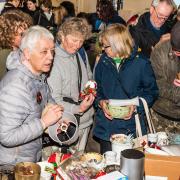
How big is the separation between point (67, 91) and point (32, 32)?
2.85 ft

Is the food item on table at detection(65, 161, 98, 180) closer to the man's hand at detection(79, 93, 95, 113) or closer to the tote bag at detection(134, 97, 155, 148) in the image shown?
the tote bag at detection(134, 97, 155, 148)

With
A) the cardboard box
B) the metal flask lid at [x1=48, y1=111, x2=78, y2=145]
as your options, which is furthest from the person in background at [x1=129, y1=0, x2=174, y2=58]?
the cardboard box

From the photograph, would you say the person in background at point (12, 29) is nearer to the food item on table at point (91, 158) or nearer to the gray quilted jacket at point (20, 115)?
the gray quilted jacket at point (20, 115)

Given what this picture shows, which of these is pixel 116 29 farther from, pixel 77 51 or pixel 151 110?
pixel 151 110

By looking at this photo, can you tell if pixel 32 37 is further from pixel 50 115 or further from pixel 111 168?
pixel 111 168

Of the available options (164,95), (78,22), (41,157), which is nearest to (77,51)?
(78,22)

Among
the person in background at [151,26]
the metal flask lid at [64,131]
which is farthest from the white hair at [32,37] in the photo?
the person in background at [151,26]

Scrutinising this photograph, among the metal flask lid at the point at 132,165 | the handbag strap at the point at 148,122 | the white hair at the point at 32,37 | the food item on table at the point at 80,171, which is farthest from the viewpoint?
the handbag strap at the point at 148,122

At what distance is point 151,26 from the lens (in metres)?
3.82

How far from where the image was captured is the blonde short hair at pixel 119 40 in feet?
9.93

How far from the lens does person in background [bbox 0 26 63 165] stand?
221 centimetres

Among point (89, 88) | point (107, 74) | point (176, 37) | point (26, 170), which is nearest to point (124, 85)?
point (107, 74)

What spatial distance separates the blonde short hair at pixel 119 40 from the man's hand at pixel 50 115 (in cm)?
92

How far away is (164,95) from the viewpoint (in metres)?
3.23
